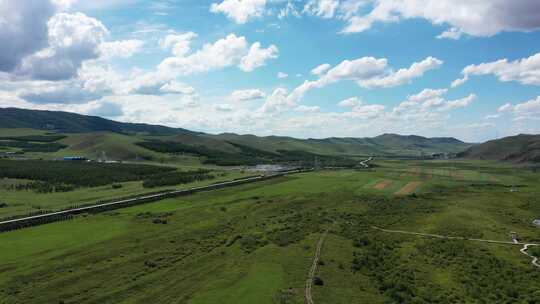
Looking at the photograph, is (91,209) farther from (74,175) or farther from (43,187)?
(74,175)

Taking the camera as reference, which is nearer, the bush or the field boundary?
the bush

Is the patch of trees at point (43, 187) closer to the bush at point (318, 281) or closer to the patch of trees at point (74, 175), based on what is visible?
the patch of trees at point (74, 175)

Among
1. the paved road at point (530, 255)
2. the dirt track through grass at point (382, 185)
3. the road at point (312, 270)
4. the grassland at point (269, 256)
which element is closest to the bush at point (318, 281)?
the road at point (312, 270)

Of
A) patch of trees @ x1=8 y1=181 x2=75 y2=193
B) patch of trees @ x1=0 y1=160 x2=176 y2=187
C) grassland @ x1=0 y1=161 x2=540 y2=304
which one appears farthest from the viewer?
patch of trees @ x1=0 y1=160 x2=176 y2=187

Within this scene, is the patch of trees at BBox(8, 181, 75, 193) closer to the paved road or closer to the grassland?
the grassland

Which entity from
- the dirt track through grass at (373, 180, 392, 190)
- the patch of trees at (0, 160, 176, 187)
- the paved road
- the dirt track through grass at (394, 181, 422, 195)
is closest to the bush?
the paved road

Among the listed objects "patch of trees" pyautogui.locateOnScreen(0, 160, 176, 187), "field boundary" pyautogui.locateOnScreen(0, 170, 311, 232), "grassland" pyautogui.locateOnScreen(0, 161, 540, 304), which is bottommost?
"grassland" pyautogui.locateOnScreen(0, 161, 540, 304)
